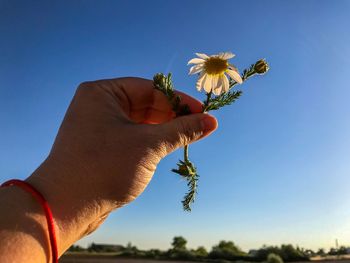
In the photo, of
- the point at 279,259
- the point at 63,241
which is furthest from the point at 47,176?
the point at 279,259

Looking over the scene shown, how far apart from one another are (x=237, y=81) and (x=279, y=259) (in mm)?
23092

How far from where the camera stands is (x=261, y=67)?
2.42 metres

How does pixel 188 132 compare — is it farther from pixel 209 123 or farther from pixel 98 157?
pixel 98 157

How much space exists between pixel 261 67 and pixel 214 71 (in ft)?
0.93

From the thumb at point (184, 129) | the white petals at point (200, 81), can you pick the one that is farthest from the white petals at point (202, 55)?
the thumb at point (184, 129)

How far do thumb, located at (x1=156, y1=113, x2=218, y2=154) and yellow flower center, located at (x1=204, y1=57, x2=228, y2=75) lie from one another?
27 cm

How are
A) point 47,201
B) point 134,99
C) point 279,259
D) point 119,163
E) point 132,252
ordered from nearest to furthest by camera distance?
point 47,201, point 119,163, point 134,99, point 279,259, point 132,252

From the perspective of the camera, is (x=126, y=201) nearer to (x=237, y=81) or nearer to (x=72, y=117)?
(x=72, y=117)

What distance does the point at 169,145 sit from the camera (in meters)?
2.29

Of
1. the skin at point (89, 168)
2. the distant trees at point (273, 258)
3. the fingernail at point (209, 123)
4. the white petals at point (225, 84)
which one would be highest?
the white petals at point (225, 84)

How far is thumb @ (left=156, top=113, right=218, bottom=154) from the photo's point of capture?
2.26m

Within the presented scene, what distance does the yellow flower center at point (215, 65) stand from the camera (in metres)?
2.43

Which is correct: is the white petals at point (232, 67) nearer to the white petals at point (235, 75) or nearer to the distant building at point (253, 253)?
the white petals at point (235, 75)

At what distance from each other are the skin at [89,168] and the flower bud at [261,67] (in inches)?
16.2
